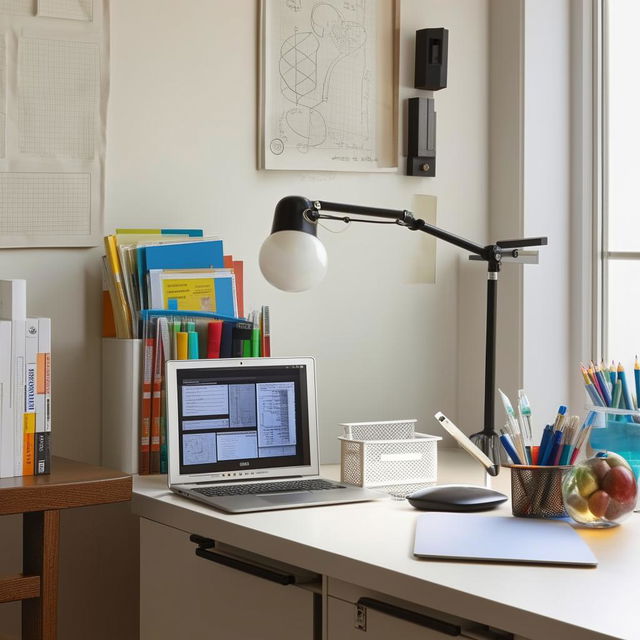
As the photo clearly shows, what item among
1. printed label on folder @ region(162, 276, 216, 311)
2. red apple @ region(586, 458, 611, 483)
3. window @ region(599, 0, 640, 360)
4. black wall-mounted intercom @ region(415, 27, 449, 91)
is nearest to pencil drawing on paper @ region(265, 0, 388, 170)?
black wall-mounted intercom @ region(415, 27, 449, 91)

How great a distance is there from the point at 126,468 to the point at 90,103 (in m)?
0.75

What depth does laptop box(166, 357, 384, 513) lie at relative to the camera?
185 centimetres

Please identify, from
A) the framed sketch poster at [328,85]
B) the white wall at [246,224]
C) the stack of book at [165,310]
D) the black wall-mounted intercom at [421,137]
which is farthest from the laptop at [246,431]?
the black wall-mounted intercom at [421,137]

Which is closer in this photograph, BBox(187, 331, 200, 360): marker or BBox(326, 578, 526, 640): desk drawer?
BBox(326, 578, 526, 640): desk drawer

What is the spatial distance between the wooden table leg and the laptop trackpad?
360 millimetres

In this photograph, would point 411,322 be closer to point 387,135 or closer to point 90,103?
point 387,135

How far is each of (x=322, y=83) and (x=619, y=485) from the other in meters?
1.20

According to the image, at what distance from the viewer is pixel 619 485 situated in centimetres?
155

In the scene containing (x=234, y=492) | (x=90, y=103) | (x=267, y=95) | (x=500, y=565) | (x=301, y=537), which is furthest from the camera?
(x=267, y=95)

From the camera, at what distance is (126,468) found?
198cm

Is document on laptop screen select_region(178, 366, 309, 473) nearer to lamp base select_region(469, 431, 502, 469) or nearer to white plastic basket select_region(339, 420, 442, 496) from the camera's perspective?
white plastic basket select_region(339, 420, 442, 496)

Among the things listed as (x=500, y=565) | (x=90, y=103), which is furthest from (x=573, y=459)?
(x=90, y=103)

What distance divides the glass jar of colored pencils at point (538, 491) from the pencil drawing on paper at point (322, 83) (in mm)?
974

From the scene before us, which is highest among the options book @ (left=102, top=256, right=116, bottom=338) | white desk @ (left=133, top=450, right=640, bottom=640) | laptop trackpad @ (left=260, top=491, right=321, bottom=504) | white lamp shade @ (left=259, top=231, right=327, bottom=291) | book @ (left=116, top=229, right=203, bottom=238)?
book @ (left=116, top=229, right=203, bottom=238)
